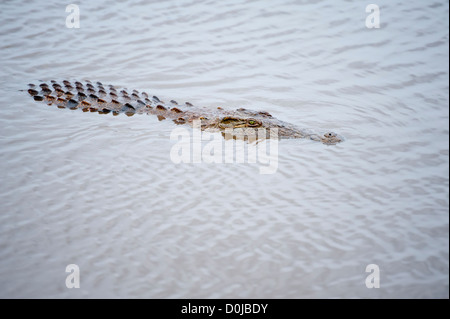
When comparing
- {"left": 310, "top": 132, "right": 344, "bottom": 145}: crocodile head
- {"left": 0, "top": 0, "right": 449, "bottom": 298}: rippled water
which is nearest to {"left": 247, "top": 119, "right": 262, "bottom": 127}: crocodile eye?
{"left": 0, "top": 0, "right": 449, "bottom": 298}: rippled water

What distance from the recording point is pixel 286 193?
4.64 m

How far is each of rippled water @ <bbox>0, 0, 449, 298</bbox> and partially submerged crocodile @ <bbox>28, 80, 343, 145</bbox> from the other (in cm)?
20

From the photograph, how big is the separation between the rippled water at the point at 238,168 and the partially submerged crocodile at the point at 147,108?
0.20m

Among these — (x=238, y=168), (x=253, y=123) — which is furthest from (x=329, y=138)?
(x=238, y=168)

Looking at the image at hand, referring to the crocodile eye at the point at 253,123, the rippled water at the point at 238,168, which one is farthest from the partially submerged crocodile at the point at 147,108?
the rippled water at the point at 238,168

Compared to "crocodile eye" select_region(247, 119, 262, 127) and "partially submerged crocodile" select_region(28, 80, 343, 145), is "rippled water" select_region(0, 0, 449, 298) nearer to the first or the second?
"partially submerged crocodile" select_region(28, 80, 343, 145)

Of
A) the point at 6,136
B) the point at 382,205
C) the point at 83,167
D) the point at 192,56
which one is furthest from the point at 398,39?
the point at 6,136

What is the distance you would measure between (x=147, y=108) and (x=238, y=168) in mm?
2120

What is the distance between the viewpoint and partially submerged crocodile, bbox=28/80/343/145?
612 cm

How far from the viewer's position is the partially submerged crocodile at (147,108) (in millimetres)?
6121

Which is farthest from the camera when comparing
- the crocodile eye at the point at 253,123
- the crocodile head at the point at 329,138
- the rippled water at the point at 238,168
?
the crocodile eye at the point at 253,123

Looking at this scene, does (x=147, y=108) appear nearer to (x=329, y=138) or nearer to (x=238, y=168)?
(x=238, y=168)

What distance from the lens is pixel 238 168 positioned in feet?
16.9

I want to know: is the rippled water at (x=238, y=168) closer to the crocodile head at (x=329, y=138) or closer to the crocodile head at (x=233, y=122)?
the crocodile head at (x=329, y=138)
